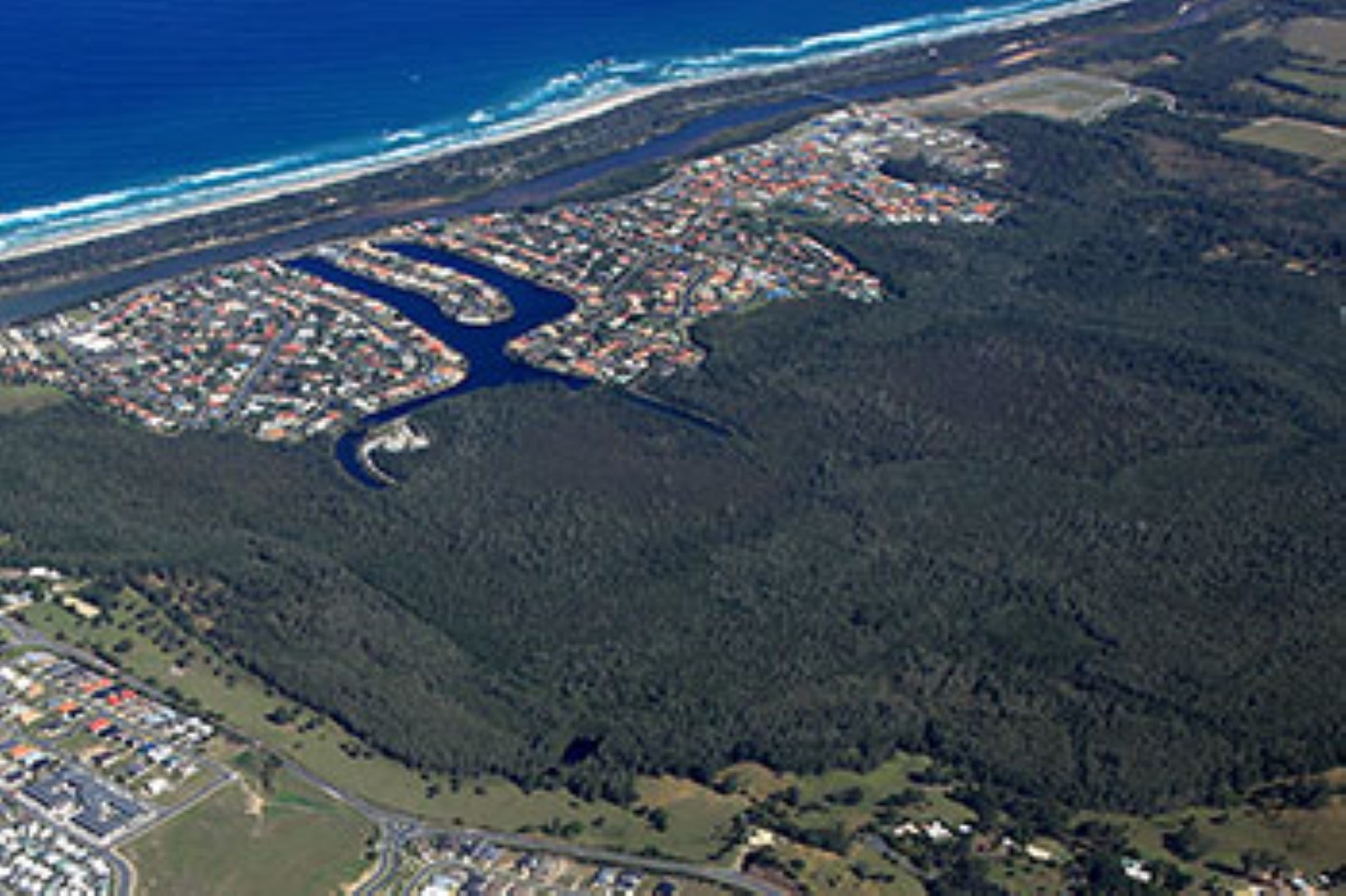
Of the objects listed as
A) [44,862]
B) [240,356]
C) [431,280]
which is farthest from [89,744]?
[431,280]

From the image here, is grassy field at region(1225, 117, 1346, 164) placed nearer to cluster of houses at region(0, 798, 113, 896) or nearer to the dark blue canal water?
the dark blue canal water

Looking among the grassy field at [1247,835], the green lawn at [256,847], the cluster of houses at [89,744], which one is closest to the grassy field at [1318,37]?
the grassy field at [1247,835]

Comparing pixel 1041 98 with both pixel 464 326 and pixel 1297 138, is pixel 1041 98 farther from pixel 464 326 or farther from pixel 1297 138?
pixel 464 326

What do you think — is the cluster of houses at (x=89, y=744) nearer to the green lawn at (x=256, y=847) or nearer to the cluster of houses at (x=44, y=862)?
the cluster of houses at (x=44, y=862)

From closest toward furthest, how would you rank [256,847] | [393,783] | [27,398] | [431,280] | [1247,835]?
1. [256,847]
2. [1247,835]
3. [393,783]
4. [27,398]
5. [431,280]

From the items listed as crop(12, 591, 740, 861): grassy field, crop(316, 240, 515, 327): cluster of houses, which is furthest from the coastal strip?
crop(12, 591, 740, 861): grassy field

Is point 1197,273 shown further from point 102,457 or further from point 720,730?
point 102,457
